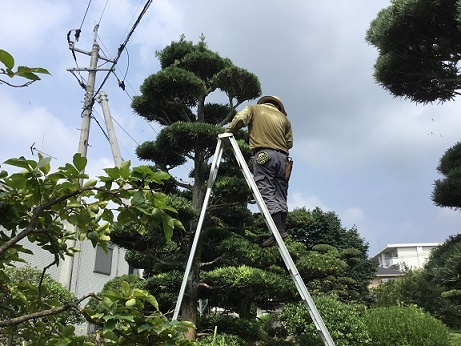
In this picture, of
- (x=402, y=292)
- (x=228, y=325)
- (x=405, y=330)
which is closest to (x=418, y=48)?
(x=405, y=330)

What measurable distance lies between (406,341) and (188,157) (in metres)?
4.55

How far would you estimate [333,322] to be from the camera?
6.01 m

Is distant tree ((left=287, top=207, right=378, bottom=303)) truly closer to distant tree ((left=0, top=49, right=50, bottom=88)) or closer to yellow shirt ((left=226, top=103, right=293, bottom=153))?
yellow shirt ((left=226, top=103, right=293, bottom=153))

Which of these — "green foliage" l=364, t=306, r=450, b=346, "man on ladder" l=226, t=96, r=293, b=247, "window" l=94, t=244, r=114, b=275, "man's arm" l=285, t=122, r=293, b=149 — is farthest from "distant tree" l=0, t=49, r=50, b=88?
"window" l=94, t=244, r=114, b=275

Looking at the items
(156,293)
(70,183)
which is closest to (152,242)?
(156,293)

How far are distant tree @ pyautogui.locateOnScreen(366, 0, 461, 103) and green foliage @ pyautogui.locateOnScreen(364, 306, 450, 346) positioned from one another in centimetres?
359

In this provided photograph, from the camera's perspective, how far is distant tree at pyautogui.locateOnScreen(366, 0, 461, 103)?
505 centimetres

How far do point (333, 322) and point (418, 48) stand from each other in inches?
159

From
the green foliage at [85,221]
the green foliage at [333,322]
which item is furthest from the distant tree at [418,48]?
the green foliage at [85,221]

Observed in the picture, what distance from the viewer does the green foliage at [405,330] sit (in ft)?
21.6

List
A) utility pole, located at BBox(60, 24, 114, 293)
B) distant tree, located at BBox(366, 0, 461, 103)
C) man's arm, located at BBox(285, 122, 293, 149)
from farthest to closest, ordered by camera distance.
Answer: utility pole, located at BBox(60, 24, 114, 293)
distant tree, located at BBox(366, 0, 461, 103)
man's arm, located at BBox(285, 122, 293, 149)

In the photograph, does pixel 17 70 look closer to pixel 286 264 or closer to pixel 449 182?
pixel 286 264

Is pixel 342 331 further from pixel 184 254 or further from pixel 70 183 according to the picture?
pixel 70 183

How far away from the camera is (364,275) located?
2419cm
